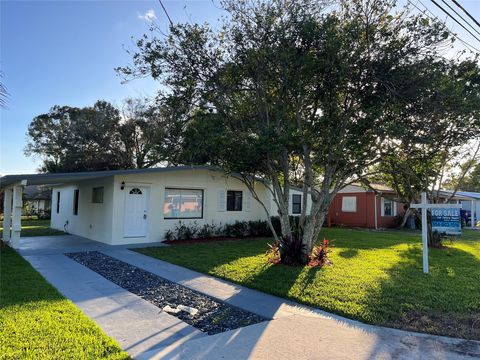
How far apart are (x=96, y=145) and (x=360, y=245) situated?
2464cm

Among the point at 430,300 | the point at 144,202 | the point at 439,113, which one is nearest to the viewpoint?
the point at 430,300

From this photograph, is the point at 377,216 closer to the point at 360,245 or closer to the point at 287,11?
the point at 360,245

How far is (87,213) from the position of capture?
1577 cm

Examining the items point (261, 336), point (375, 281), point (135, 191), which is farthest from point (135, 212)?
point (261, 336)

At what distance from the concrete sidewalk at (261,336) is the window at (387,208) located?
20.6 meters

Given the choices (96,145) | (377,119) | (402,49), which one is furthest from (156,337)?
(96,145)

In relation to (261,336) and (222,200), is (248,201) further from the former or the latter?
(261,336)

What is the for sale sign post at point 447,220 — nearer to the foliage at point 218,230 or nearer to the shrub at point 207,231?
the foliage at point 218,230

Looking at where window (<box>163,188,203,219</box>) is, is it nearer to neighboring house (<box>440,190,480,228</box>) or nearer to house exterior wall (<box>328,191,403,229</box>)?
house exterior wall (<box>328,191,403,229</box>)

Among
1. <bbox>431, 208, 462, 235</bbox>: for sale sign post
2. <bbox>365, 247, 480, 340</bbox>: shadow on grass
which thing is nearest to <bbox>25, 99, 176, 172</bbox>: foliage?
<bbox>431, 208, 462, 235</bbox>: for sale sign post

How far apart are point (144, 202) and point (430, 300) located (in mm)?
10788

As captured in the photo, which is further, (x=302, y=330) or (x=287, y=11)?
(x=287, y=11)

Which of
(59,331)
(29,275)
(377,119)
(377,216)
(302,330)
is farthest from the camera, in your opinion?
(377,216)

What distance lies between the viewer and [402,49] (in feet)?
27.3
